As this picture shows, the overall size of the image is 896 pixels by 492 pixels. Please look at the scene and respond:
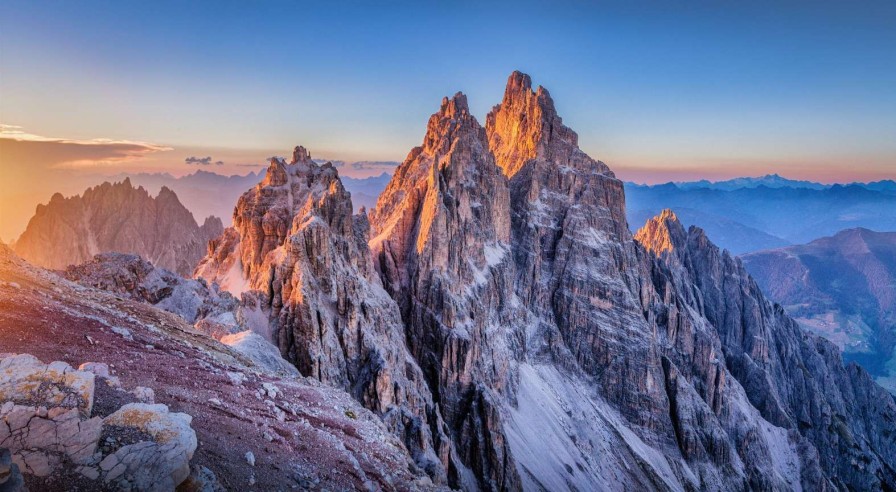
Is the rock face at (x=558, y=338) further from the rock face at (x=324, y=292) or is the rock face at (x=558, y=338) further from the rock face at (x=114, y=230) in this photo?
the rock face at (x=114, y=230)

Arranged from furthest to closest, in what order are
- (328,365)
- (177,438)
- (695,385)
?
(695,385) → (328,365) → (177,438)

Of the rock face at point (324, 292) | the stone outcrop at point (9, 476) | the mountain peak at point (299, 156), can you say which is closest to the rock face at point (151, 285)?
the rock face at point (324, 292)

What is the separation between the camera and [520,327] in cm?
11338

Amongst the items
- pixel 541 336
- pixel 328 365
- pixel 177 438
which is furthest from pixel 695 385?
pixel 177 438

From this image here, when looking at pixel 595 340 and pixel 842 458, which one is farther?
pixel 842 458

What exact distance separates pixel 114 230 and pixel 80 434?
16367cm

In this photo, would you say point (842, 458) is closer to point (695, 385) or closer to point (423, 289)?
point (695, 385)

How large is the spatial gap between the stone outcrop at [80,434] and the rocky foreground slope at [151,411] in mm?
30

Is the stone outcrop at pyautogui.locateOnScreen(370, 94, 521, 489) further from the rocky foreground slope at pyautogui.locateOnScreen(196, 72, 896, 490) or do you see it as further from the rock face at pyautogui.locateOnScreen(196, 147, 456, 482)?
the rock face at pyautogui.locateOnScreen(196, 147, 456, 482)

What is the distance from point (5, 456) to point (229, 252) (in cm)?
7018

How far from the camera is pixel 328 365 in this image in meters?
54.5

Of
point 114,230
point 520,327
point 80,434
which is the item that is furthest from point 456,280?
point 114,230

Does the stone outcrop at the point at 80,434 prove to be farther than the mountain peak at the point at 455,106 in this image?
No

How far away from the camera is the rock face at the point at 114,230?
454ft
